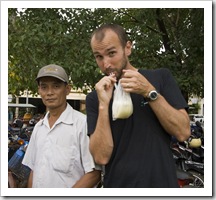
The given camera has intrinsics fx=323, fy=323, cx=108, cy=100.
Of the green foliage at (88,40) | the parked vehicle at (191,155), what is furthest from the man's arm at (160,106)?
the parked vehicle at (191,155)

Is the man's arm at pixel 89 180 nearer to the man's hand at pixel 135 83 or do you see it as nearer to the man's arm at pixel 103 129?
the man's arm at pixel 103 129

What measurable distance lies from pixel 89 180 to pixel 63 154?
0.82 feet

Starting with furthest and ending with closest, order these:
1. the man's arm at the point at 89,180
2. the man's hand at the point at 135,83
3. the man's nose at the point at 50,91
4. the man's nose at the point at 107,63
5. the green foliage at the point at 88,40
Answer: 1. the green foliage at the point at 88,40
2. the man's nose at the point at 50,91
3. the man's arm at the point at 89,180
4. the man's nose at the point at 107,63
5. the man's hand at the point at 135,83

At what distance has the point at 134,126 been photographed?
1.75m

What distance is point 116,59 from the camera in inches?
70.0

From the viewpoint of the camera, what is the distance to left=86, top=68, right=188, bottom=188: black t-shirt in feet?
5.64

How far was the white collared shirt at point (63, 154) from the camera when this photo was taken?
7.07 ft

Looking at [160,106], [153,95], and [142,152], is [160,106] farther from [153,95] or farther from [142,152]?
[142,152]

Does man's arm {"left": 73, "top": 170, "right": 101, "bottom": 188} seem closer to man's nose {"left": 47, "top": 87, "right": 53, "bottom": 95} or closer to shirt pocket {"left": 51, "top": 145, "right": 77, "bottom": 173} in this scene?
shirt pocket {"left": 51, "top": 145, "right": 77, "bottom": 173}

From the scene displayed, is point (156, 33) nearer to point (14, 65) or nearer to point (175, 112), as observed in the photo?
point (14, 65)

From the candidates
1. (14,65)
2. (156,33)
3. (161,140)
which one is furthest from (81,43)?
(161,140)

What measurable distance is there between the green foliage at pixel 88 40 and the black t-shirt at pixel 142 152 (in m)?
3.29

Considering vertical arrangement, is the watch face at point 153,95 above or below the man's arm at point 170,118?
above

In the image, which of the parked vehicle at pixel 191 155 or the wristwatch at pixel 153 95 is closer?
the wristwatch at pixel 153 95
